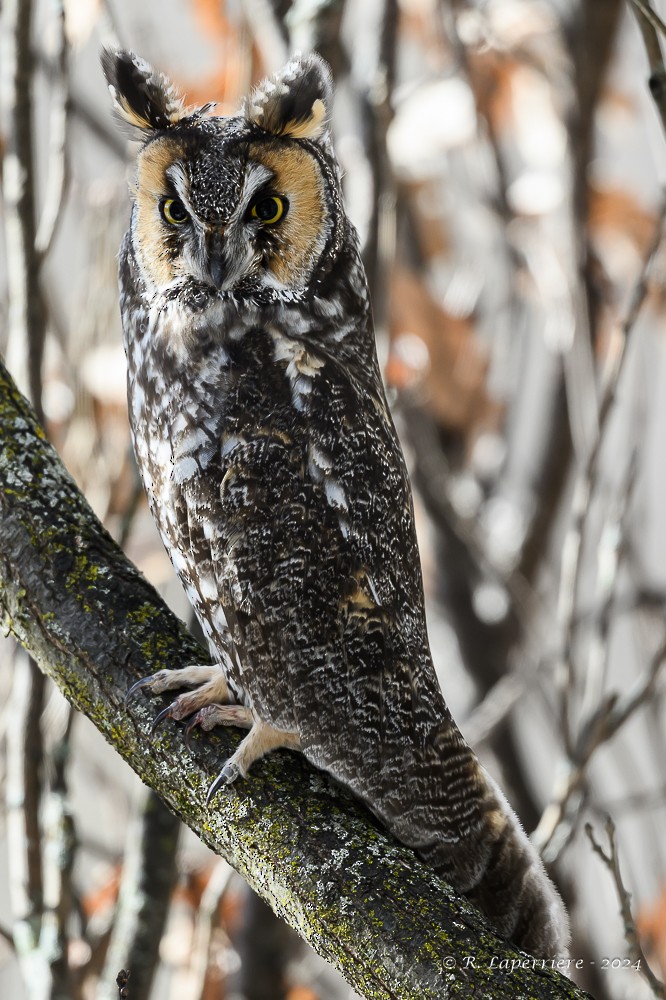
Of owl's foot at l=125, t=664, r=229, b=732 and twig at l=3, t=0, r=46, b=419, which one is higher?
twig at l=3, t=0, r=46, b=419

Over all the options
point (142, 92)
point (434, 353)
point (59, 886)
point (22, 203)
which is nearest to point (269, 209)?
point (142, 92)

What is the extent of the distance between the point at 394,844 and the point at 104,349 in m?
1.44

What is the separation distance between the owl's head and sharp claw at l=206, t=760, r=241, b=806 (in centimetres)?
69

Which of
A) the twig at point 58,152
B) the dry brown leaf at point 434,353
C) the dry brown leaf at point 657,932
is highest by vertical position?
the twig at point 58,152

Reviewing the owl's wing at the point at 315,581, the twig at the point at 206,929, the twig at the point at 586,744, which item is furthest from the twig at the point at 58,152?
the twig at the point at 586,744

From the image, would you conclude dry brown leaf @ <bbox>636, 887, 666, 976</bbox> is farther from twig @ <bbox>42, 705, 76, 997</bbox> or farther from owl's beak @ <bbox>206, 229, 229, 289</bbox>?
owl's beak @ <bbox>206, 229, 229, 289</bbox>

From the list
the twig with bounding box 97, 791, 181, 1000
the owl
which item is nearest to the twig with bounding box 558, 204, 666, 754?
the owl

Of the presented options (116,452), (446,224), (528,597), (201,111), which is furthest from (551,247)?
(201,111)

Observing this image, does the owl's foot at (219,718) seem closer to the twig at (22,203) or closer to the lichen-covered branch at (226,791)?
the lichen-covered branch at (226,791)

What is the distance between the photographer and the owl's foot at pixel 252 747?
134 centimetres

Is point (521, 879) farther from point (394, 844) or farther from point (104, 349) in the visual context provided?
point (104, 349)

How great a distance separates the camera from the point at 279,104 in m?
1.57

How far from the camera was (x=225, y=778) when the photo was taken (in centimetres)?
134

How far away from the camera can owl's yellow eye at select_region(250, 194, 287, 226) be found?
154 cm
